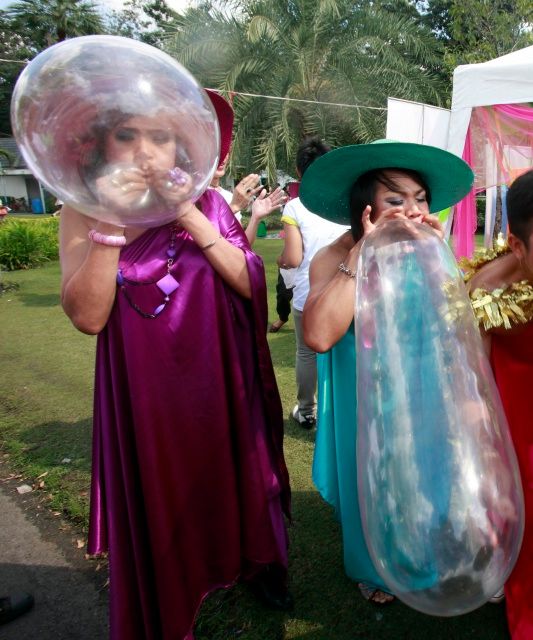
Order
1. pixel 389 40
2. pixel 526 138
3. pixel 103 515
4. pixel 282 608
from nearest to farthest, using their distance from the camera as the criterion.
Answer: pixel 103 515
pixel 282 608
pixel 526 138
pixel 389 40

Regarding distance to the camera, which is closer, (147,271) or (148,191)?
(148,191)

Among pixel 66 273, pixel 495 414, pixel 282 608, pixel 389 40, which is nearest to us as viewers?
pixel 495 414

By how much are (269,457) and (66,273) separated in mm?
957

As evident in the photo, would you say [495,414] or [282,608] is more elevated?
[495,414]

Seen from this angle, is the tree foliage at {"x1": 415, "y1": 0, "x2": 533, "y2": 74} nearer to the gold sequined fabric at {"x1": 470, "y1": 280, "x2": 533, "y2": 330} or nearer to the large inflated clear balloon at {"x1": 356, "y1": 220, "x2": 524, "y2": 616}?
the gold sequined fabric at {"x1": 470, "y1": 280, "x2": 533, "y2": 330}

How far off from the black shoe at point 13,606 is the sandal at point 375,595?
139 centimetres

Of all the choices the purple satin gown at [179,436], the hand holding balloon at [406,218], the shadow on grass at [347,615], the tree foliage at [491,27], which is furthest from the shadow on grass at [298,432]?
the tree foliage at [491,27]

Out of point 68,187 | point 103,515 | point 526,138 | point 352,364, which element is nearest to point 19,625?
point 103,515

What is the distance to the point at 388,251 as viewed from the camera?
4.01ft

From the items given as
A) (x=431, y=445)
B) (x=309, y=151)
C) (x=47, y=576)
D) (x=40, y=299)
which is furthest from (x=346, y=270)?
(x=40, y=299)

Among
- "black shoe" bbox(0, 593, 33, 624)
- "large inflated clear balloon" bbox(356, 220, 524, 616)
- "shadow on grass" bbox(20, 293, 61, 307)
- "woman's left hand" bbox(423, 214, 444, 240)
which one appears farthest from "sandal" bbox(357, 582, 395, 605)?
Result: "shadow on grass" bbox(20, 293, 61, 307)

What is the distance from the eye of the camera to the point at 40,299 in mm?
9141

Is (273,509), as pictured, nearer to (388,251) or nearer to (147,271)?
(147,271)

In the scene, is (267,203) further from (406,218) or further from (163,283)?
(406,218)
